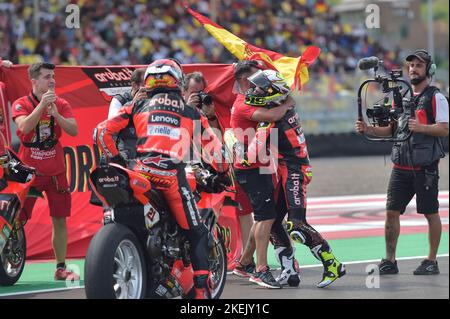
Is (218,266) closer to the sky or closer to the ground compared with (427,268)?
closer to the sky

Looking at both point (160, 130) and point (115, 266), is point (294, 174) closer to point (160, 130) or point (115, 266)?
point (160, 130)

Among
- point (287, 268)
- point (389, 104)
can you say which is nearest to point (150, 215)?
point (287, 268)

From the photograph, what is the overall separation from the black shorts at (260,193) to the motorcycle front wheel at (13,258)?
2.16m

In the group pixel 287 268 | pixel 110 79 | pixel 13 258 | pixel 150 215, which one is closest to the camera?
Result: pixel 150 215

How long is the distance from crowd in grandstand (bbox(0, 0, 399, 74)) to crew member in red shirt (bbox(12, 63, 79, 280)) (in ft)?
39.7

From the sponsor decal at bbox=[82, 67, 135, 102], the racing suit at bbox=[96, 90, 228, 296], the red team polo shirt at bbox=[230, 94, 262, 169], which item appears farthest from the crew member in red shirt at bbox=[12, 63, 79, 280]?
the racing suit at bbox=[96, 90, 228, 296]

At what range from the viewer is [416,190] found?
8.95 metres

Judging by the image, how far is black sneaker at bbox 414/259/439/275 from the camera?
8.75 metres

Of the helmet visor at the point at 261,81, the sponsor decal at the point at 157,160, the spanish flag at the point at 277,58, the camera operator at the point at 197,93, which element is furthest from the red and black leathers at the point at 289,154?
the sponsor decal at the point at 157,160

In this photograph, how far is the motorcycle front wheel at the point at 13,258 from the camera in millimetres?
8422

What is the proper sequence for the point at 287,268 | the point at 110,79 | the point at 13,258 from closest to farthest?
the point at 287,268 → the point at 13,258 → the point at 110,79

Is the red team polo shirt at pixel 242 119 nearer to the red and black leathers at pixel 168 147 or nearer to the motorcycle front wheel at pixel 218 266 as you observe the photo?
the motorcycle front wheel at pixel 218 266

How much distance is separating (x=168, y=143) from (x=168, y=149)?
49 millimetres
